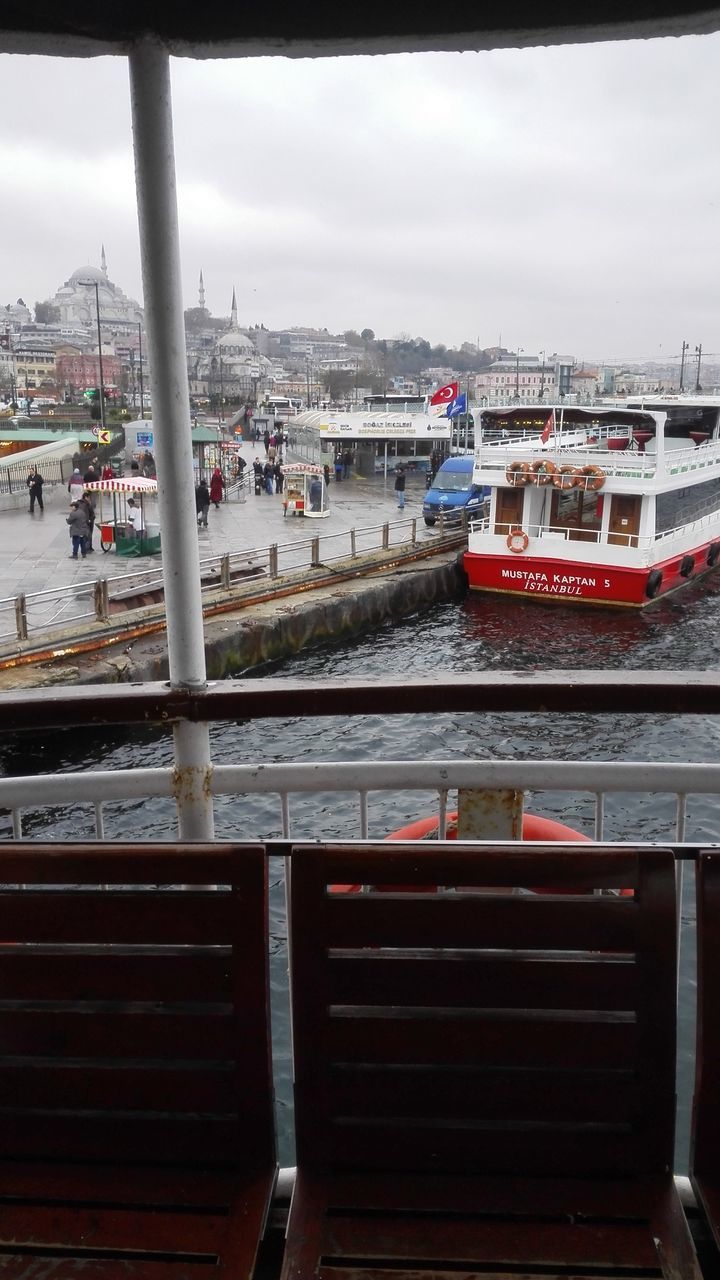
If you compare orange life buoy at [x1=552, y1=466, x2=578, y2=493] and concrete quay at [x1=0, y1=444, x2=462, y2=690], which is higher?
orange life buoy at [x1=552, y1=466, x2=578, y2=493]

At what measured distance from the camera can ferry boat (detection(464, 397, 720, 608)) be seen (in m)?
21.0

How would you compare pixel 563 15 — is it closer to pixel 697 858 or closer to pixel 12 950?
pixel 697 858

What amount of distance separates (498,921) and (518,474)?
21003 millimetres

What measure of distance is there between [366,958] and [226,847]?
0.32m

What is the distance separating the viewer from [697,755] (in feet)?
40.8

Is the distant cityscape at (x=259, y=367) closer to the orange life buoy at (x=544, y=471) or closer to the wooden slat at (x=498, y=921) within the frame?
the orange life buoy at (x=544, y=471)

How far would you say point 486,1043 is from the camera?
1.68 metres

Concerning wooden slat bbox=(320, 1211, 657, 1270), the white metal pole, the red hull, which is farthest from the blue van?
wooden slat bbox=(320, 1211, 657, 1270)

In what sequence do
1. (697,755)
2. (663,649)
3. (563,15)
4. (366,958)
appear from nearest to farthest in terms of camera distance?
(366,958) → (563,15) → (697,755) → (663,649)

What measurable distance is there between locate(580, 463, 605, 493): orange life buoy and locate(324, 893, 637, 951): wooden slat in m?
20.4

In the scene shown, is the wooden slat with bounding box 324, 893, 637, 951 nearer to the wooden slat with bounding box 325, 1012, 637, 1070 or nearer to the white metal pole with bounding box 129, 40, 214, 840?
the wooden slat with bounding box 325, 1012, 637, 1070

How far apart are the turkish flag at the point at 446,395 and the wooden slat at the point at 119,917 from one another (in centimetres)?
3703

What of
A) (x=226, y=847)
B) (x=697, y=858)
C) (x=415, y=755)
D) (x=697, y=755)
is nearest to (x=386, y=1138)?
(x=226, y=847)

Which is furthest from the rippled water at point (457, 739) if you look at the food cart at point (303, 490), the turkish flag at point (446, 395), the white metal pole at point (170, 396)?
the turkish flag at point (446, 395)
